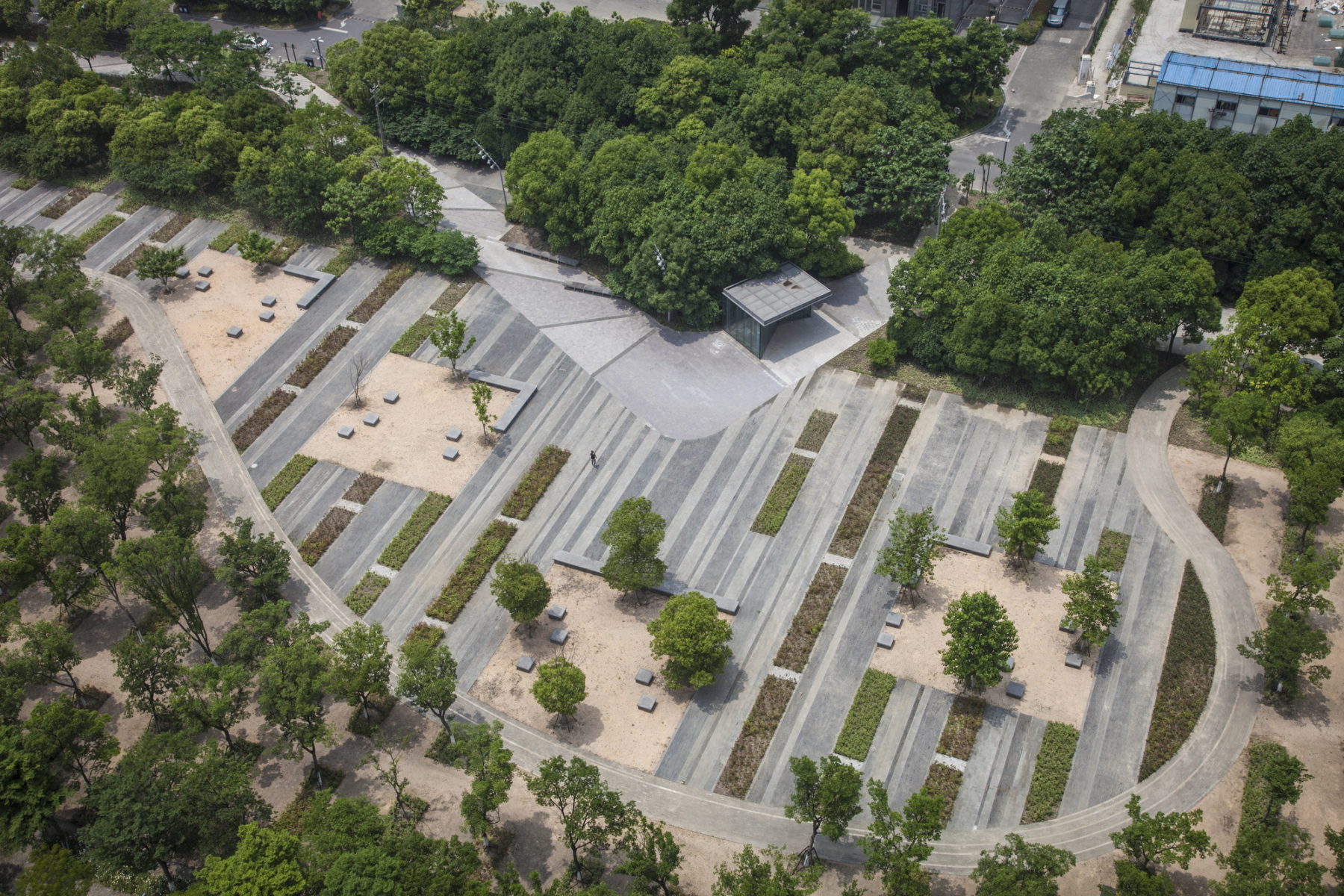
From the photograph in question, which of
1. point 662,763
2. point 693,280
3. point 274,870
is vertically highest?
point 693,280

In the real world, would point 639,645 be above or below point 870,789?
below

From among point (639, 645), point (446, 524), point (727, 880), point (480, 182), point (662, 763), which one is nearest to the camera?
point (727, 880)

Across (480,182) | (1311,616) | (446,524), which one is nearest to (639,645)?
(446,524)

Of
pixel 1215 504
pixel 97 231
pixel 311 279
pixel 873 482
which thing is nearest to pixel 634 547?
pixel 873 482

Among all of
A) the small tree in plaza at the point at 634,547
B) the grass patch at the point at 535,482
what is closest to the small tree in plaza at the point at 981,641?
the small tree in plaza at the point at 634,547

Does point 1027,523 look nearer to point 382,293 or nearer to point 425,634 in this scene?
point 425,634

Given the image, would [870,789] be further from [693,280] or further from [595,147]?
[595,147]

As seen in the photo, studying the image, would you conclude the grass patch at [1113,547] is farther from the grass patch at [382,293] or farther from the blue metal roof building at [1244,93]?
the grass patch at [382,293]
